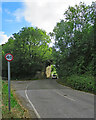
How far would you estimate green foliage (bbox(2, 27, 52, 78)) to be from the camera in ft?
136

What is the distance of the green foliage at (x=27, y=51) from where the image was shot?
41.4 metres

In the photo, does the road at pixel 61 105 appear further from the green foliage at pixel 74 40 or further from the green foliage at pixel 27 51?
the green foliage at pixel 27 51

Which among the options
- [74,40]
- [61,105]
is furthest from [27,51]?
[61,105]

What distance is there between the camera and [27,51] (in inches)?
1604

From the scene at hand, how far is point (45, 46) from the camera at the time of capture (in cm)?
4662

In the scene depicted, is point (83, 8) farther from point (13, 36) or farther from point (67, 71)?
point (13, 36)

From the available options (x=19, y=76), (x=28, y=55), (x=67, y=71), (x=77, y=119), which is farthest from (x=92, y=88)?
(x=19, y=76)

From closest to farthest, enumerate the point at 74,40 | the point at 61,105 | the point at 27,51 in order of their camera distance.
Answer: the point at 61,105 < the point at 74,40 < the point at 27,51

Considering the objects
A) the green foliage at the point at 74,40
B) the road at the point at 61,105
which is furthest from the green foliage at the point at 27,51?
the road at the point at 61,105

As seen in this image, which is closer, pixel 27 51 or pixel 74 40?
pixel 74 40

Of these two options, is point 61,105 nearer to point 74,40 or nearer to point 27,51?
point 74,40

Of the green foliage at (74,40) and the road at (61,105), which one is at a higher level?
the green foliage at (74,40)

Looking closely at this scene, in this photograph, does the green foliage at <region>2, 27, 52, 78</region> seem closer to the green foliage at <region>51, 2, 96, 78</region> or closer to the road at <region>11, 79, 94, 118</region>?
the green foliage at <region>51, 2, 96, 78</region>

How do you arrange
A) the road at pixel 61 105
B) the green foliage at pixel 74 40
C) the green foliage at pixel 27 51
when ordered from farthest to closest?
1. the green foliage at pixel 27 51
2. the green foliage at pixel 74 40
3. the road at pixel 61 105
